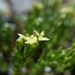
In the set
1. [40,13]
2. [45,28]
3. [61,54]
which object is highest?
[40,13]

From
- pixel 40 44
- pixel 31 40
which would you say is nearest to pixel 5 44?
pixel 40 44

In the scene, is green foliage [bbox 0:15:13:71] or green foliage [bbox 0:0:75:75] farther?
green foliage [bbox 0:15:13:71]

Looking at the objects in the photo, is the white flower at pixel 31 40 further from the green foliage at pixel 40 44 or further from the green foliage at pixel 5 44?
the green foliage at pixel 5 44

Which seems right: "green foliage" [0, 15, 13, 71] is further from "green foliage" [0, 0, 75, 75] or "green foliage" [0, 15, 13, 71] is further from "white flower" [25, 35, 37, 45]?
"white flower" [25, 35, 37, 45]

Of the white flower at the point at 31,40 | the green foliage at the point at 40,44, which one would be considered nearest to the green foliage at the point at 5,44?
the green foliage at the point at 40,44

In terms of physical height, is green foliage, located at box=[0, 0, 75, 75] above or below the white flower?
above

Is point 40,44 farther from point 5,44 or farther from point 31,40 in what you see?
point 31,40

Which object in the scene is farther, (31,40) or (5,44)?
(5,44)

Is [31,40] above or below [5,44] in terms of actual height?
below

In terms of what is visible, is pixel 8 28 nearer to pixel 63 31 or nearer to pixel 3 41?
pixel 3 41

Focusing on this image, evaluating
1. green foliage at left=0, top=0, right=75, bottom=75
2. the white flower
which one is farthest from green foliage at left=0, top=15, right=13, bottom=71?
the white flower

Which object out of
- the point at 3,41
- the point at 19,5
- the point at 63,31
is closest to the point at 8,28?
the point at 3,41
